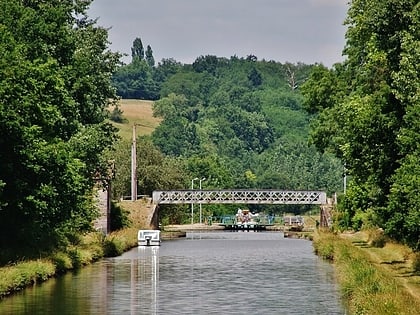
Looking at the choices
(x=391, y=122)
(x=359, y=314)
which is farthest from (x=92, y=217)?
(x=359, y=314)

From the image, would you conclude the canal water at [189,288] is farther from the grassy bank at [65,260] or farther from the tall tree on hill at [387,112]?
the tall tree on hill at [387,112]

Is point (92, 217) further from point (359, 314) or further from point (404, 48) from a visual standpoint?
point (359, 314)

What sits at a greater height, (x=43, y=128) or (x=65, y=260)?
(x=43, y=128)

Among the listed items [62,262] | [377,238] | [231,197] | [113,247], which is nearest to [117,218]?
[113,247]

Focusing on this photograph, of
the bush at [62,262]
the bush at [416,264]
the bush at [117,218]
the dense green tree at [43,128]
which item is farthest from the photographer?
the bush at [117,218]

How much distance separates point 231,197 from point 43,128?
92.2 metres

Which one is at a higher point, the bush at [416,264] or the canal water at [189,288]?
the bush at [416,264]

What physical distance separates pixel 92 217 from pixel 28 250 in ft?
64.1

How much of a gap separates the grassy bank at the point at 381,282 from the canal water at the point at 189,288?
42.9 inches

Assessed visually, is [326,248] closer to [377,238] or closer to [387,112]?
[377,238]

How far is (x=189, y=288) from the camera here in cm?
4856

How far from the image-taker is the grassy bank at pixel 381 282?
32156 mm

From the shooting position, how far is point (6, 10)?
200 feet

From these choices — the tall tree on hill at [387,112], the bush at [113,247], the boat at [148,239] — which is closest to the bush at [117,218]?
the boat at [148,239]
